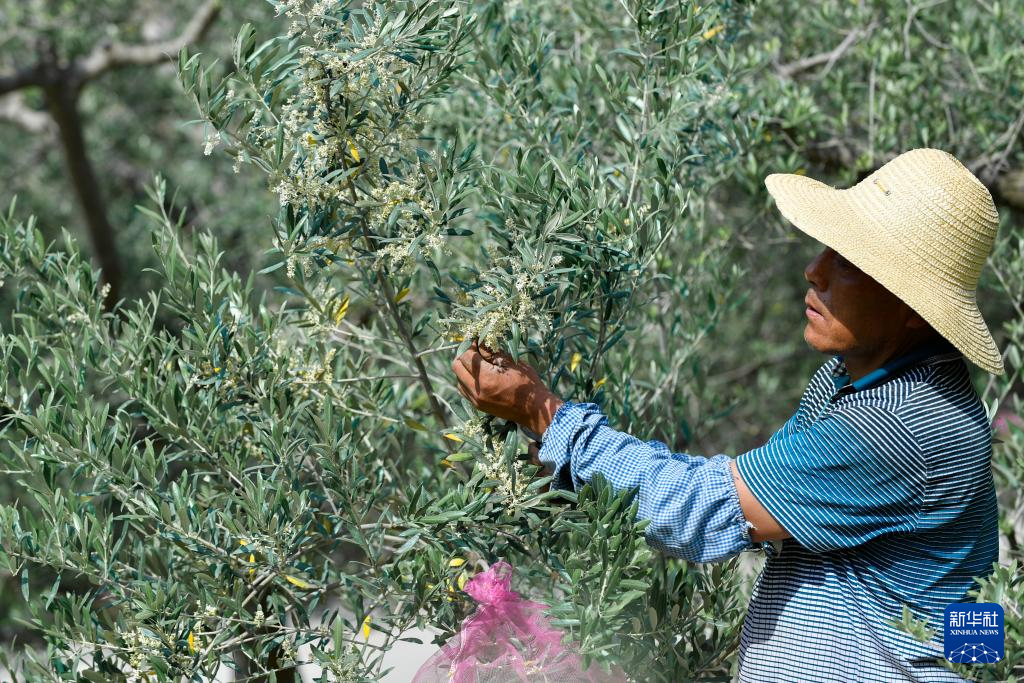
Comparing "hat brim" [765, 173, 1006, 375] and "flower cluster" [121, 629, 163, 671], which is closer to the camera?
"hat brim" [765, 173, 1006, 375]

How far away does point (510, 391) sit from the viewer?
207 centimetres

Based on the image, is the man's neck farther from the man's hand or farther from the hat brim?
the man's hand

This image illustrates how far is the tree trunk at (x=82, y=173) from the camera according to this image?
22.5 feet

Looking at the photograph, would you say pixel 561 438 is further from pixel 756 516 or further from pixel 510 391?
pixel 756 516

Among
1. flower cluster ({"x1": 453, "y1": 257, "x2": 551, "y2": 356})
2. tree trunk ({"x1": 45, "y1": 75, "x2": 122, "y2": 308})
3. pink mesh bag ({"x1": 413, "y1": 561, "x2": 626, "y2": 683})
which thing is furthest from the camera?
tree trunk ({"x1": 45, "y1": 75, "x2": 122, "y2": 308})

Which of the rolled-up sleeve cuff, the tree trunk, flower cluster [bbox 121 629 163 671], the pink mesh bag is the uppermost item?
the rolled-up sleeve cuff

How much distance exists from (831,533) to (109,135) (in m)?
7.86

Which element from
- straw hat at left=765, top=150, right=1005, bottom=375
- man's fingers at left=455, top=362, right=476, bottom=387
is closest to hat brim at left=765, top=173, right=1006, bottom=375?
straw hat at left=765, top=150, right=1005, bottom=375

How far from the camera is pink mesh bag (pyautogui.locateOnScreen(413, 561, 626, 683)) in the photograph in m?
2.15

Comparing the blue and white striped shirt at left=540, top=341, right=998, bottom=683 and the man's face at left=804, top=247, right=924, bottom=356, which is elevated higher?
the man's face at left=804, top=247, right=924, bottom=356

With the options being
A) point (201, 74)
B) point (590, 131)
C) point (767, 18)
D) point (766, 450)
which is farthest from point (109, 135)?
point (766, 450)

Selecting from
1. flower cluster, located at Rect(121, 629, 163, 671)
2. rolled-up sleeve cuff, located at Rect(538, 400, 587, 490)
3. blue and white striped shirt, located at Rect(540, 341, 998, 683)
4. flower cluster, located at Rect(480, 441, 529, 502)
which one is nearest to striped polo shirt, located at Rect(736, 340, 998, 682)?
blue and white striped shirt, located at Rect(540, 341, 998, 683)

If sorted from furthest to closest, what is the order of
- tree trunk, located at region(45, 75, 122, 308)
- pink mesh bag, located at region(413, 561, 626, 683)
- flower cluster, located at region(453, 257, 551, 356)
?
1. tree trunk, located at region(45, 75, 122, 308)
2. pink mesh bag, located at region(413, 561, 626, 683)
3. flower cluster, located at region(453, 257, 551, 356)

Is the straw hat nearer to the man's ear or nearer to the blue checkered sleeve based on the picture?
the man's ear
